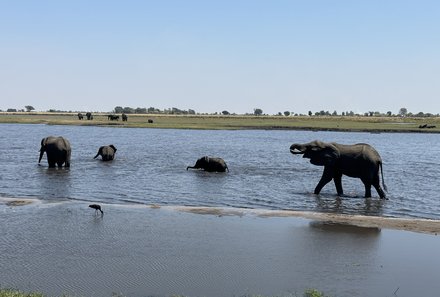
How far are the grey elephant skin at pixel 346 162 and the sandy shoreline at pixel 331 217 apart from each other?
4.79 m

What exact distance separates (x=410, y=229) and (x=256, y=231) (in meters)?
4.19

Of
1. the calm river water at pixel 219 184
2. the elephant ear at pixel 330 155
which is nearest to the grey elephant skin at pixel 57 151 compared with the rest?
the calm river water at pixel 219 184

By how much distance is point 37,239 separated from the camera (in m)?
13.5

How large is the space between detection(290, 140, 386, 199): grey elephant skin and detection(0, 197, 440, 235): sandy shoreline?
4788 millimetres

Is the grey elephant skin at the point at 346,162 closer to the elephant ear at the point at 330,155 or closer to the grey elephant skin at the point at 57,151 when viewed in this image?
the elephant ear at the point at 330,155

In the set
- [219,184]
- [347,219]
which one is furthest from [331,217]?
[219,184]

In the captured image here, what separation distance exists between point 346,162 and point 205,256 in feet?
38.0

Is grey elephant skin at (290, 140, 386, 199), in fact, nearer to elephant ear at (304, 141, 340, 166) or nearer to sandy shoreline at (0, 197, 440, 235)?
elephant ear at (304, 141, 340, 166)

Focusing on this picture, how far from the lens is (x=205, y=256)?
484 inches

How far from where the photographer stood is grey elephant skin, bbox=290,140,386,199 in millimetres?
22078

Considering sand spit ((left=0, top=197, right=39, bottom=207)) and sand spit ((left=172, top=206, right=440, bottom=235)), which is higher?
sand spit ((left=0, top=197, right=39, bottom=207))

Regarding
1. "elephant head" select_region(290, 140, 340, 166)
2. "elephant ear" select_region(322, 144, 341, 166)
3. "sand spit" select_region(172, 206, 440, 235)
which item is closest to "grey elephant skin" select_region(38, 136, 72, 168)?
"elephant head" select_region(290, 140, 340, 166)

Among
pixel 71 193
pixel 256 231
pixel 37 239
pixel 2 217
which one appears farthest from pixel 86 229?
pixel 71 193

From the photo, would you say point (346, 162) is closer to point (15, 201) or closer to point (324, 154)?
point (324, 154)
